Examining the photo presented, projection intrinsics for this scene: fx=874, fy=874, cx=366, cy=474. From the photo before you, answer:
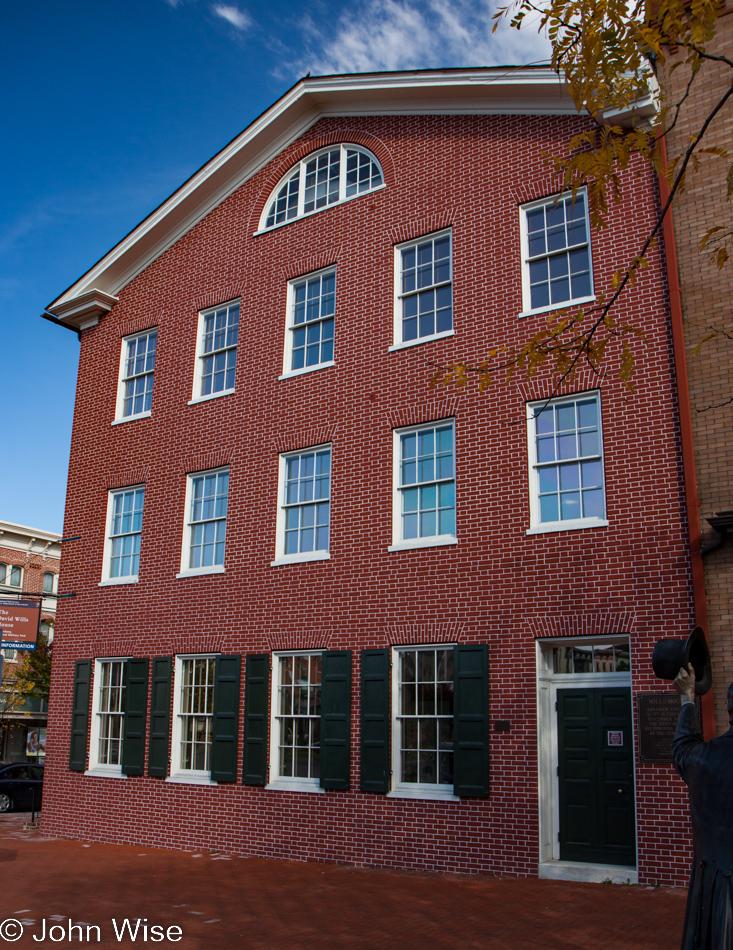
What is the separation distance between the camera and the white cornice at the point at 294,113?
1378cm

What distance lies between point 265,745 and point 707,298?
940 centimetres

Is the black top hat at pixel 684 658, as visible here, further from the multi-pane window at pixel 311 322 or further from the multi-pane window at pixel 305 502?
the multi-pane window at pixel 311 322

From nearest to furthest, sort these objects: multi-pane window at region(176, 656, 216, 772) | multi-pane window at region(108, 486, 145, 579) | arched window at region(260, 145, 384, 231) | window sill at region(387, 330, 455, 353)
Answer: window sill at region(387, 330, 455, 353) < multi-pane window at region(176, 656, 216, 772) < arched window at region(260, 145, 384, 231) < multi-pane window at region(108, 486, 145, 579)

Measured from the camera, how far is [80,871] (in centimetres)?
1235

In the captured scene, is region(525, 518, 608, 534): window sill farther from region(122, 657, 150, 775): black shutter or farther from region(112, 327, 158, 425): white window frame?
region(112, 327, 158, 425): white window frame

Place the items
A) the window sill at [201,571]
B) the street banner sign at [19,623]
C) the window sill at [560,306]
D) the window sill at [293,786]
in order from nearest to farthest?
the window sill at [560,306]
the window sill at [293,786]
the window sill at [201,571]
the street banner sign at [19,623]

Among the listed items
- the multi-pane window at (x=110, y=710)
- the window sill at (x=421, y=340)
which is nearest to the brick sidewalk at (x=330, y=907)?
the multi-pane window at (x=110, y=710)

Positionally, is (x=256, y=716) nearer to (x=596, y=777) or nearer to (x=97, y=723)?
(x=97, y=723)

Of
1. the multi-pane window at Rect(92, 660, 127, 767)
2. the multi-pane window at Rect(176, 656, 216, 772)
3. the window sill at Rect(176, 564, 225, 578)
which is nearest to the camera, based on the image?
the multi-pane window at Rect(176, 656, 216, 772)

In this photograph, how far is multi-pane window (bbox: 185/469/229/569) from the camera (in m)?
16.0

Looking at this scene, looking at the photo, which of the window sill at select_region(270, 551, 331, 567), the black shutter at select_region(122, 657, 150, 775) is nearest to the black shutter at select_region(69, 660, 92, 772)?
the black shutter at select_region(122, 657, 150, 775)

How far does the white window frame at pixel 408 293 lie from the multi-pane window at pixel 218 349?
3.76m

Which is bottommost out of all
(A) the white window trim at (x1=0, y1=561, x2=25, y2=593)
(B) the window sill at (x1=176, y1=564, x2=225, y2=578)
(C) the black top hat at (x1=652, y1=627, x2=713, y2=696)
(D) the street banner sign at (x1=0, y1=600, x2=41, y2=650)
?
(C) the black top hat at (x1=652, y1=627, x2=713, y2=696)

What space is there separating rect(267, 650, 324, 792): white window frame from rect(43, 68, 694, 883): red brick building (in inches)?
2.2
